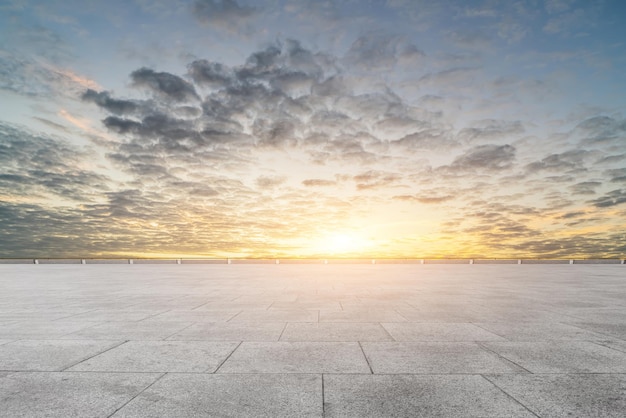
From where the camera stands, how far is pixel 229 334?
7711 millimetres

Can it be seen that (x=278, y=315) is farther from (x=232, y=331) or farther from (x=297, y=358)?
(x=297, y=358)

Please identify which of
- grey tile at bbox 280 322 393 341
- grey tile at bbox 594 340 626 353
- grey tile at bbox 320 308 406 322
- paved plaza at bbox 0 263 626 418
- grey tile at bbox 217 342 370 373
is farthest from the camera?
grey tile at bbox 320 308 406 322

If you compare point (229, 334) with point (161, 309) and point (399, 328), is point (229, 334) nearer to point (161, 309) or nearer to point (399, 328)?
point (399, 328)

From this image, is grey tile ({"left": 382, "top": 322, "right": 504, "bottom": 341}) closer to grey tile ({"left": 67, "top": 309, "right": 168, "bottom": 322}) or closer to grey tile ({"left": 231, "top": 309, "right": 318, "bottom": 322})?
grey tile ({"left": 231, "top": 309, "right": 318, "bottom": 322})

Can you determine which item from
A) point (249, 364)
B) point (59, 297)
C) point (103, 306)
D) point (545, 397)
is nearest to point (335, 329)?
point (249, 364)

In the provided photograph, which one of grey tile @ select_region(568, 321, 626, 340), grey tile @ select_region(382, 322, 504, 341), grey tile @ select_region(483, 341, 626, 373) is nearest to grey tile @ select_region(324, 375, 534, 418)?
grey tile @ select_region(483, 341, 626, 373)

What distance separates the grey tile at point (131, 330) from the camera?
7520 mm

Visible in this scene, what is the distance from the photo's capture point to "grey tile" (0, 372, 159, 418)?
163 inches

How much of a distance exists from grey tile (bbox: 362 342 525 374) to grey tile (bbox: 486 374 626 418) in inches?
17.0

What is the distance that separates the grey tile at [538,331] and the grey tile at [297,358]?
3.41 meters

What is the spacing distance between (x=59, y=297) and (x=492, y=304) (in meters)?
15.2

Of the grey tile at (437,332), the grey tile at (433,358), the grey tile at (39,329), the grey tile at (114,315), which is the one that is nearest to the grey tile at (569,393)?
the grey tile at (433,358)

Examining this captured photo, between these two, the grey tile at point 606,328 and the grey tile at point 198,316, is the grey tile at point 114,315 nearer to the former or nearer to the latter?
the grey tile at point 198,316

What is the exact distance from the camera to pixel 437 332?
25.8ft
